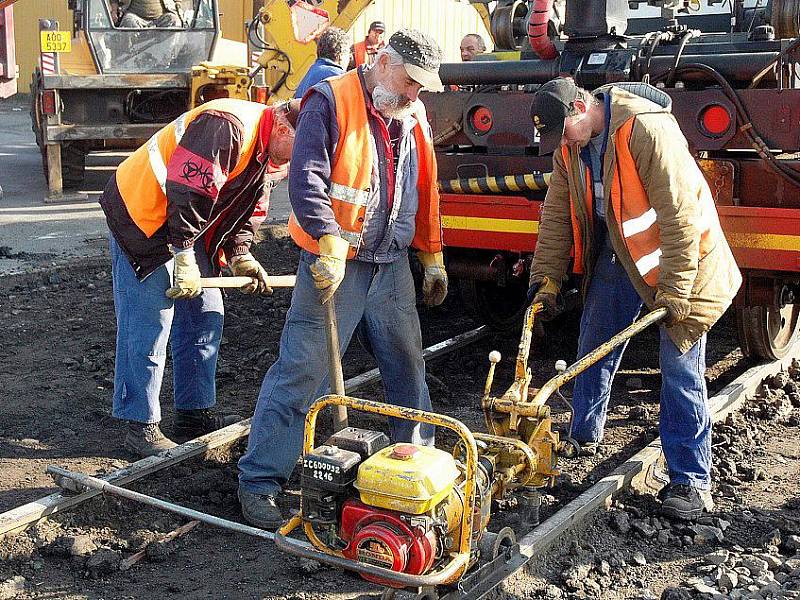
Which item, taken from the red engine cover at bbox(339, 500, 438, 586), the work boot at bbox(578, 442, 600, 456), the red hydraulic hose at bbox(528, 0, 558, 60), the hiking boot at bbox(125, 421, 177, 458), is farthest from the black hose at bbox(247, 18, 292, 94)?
the red engine cover at bbox(339, 500, 438, 586)

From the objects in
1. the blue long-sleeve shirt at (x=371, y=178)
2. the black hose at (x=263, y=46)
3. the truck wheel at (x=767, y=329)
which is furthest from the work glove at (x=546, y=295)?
the black hose at (x=263, y=46)

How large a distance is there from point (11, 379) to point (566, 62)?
360 centimetres

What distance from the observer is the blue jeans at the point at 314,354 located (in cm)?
405

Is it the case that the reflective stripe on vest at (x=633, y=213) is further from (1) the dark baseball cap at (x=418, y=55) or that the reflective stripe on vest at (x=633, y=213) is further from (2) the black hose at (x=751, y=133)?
(2) the black hose at (x=751, y=133)

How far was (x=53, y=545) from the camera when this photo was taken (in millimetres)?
3898

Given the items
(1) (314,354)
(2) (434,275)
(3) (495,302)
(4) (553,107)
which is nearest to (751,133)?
(4) (553,107)

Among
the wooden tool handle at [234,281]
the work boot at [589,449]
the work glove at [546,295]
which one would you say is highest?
the wooden tool handle at [234,281]

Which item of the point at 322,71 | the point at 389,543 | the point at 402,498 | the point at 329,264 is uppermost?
the point at 322,71

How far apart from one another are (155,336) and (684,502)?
2361 mm

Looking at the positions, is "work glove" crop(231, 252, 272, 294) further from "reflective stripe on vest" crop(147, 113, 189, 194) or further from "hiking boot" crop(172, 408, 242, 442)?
"hiking boot" crop(172, 408, 242, 442)

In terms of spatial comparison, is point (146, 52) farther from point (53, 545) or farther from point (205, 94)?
point (53, 545)

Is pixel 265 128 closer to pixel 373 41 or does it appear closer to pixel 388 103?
pixel 388 103

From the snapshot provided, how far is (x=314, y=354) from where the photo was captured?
4.05 meters

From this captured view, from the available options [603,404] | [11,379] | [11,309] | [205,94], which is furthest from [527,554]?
[205,94]
